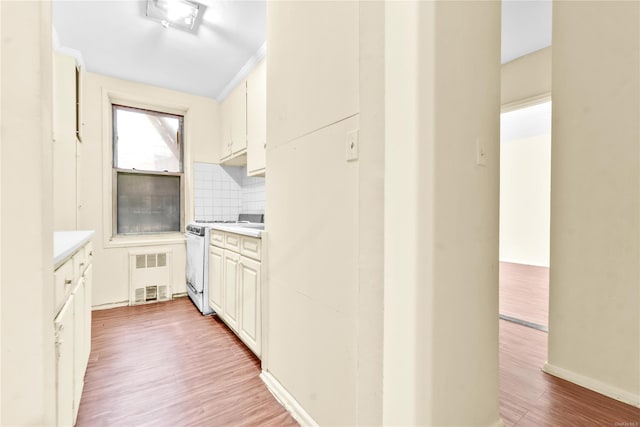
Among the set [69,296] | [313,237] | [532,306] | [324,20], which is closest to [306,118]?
[324,20]

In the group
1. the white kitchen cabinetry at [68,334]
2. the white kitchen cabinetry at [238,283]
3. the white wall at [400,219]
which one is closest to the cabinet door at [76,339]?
the white kitchen cabinetry at [68,334]

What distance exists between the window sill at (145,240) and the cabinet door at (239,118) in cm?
124

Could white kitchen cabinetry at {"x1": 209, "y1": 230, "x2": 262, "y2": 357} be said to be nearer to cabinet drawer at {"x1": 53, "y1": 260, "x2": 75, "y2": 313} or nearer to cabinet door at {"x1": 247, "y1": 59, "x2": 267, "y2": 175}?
cabinet door at {"x1": 247, "y1": 59, "x2": 267, "y2": 175}

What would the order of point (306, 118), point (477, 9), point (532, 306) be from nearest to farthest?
point (477, 9) < point (306, 118) < point (532, 306)

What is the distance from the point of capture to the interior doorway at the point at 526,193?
4.12 metres

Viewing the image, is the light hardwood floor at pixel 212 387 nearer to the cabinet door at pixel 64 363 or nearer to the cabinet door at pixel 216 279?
the cabinet door at pixel 216 279

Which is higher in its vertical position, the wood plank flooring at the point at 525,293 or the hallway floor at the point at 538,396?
the wood plank flooring at the point at 525,293

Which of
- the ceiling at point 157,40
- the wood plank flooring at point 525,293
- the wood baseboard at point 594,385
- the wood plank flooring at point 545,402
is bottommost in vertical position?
the wood plank flooring at point 545,402

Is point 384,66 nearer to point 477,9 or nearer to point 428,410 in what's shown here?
point 477,9

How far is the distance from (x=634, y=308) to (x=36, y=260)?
2344 mm

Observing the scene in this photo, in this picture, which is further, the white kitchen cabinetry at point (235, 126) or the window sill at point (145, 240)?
the window sill at point (145, 240)

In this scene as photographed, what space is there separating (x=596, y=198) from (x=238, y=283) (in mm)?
2263

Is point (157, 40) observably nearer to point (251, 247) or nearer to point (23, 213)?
point (251, 247)

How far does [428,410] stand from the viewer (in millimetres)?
951
